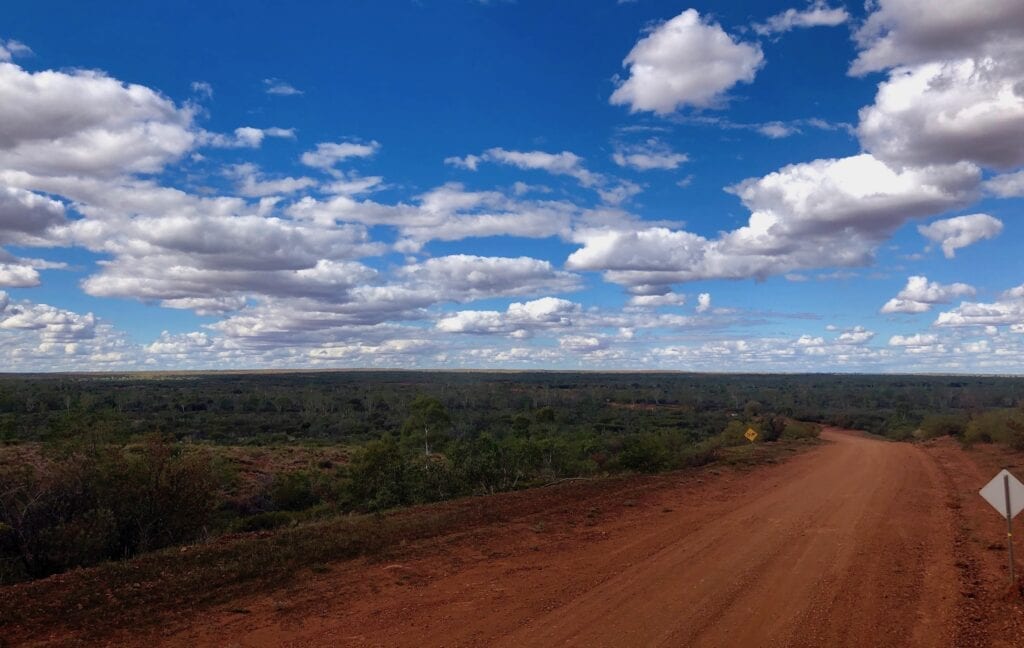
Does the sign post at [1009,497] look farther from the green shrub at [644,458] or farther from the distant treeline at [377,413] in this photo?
the distant treeline at [377,413]

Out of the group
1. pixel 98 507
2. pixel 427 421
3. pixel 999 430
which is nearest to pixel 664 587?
pixel 98 507

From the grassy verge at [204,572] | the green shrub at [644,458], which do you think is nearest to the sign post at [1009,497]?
the grassy verge at [204,572]

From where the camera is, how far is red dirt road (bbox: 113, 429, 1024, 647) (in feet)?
28.6

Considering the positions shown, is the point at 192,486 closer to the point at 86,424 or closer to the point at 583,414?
the point at 86,424

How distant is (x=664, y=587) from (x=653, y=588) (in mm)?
191

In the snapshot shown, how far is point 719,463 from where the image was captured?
91.9ft

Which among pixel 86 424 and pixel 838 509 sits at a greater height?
pixel 86 424

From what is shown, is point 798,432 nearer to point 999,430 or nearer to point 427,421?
point 999,430

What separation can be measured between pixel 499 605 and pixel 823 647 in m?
4.27

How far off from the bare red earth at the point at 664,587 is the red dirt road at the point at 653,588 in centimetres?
3

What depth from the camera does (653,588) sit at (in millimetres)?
10688

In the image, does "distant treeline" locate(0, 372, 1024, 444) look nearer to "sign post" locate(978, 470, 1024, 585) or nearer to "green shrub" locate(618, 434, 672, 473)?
"green shrub" locate(618, 434, 672, 473)

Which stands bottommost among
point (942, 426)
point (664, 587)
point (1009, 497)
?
point (942, 426)

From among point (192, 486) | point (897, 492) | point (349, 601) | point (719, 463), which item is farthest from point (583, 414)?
point (349, 601)
